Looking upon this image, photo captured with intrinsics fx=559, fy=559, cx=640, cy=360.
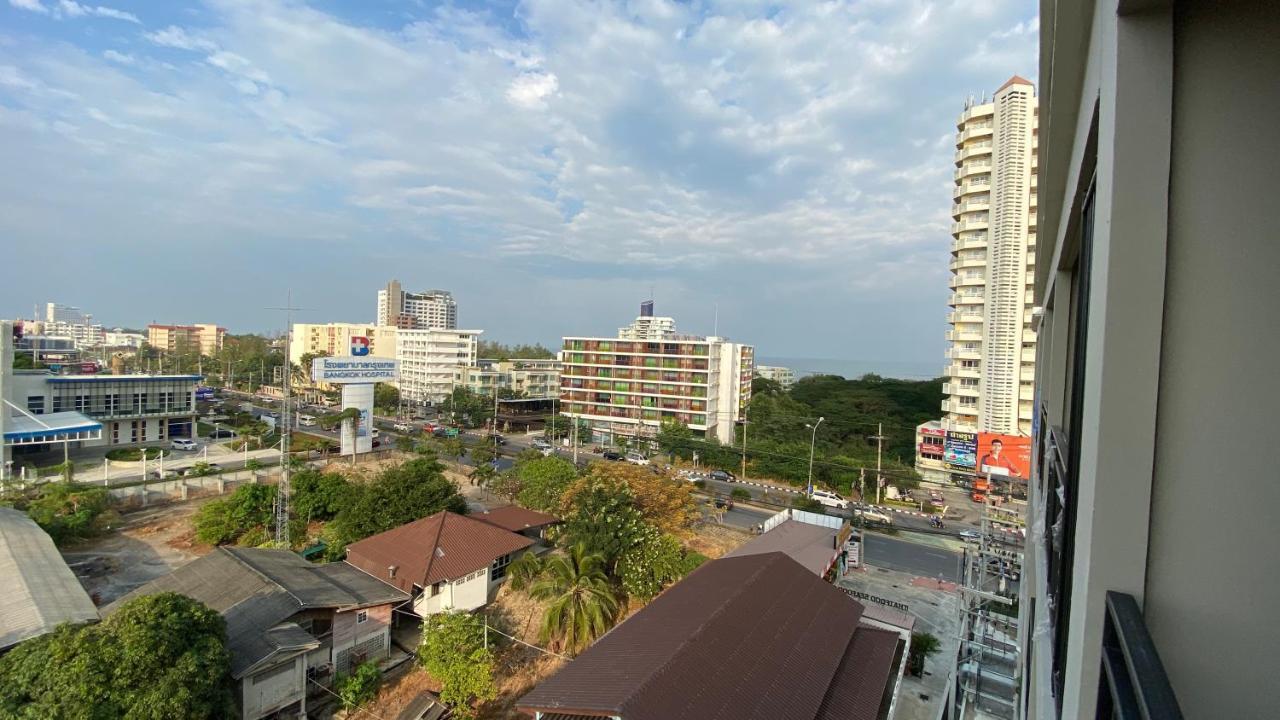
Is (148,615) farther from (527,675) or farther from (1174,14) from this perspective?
(1174,14)

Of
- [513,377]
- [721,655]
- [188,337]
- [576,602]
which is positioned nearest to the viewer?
[721,655]

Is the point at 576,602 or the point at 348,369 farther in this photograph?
the point at 348,369

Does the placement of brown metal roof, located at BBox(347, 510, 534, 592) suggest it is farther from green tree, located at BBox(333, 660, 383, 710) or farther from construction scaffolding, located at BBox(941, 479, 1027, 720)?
construction scaffolding, located at BBox(941, 479, 1027, 720)

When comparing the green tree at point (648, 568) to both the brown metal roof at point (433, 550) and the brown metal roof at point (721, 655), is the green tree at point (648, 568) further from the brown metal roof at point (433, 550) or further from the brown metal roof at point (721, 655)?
the brown metal roof at point (433, 550)

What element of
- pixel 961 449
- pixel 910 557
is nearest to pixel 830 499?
pixel 910 557

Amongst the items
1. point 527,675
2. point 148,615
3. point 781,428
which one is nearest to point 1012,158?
point 781,428

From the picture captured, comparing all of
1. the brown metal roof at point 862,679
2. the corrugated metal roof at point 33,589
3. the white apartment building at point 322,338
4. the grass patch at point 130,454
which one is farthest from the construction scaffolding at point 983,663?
the white apartment building at point 322,338

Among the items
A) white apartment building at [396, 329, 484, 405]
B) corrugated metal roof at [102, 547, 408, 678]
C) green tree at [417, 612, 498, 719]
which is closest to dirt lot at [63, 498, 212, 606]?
corrugated metal roof at [102, 547, 408, 678]

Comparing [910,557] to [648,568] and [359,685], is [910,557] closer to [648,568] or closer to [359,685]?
[648,568]

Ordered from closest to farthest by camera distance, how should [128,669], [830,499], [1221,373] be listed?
1. [1221,373]
2. [128,669]
3. [830,499]
